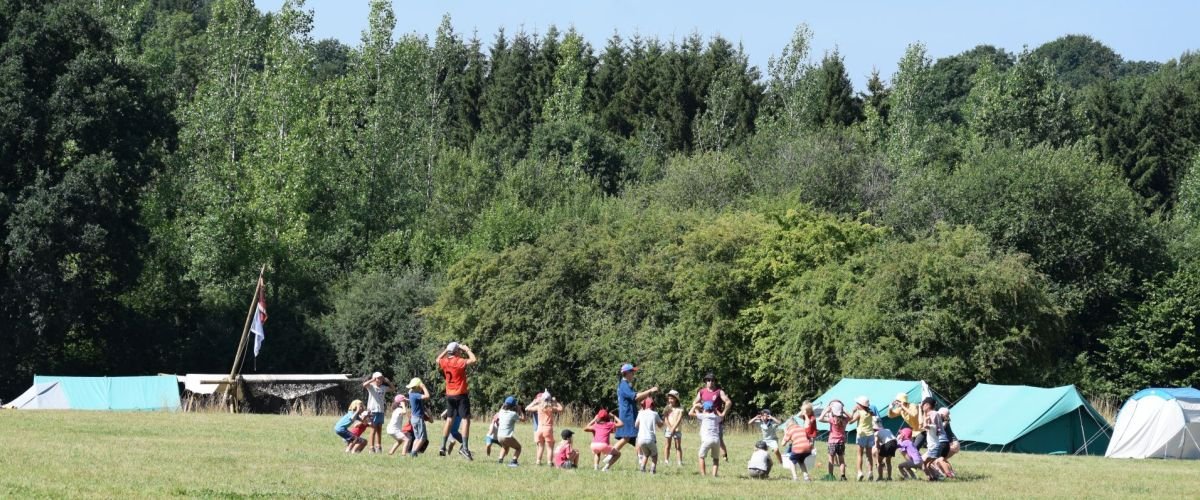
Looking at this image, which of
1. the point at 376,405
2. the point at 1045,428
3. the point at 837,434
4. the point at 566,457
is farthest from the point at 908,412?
the point at 1045,428

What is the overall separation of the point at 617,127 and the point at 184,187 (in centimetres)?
3473

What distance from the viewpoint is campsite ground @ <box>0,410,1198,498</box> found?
1692 cm

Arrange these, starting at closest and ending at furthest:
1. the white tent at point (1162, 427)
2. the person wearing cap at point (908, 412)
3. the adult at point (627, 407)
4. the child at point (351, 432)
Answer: the adult at point (627, 407), the child at point (351, 432), the person wearing cap at point (908, 412), the white tent at point (1162, 427)

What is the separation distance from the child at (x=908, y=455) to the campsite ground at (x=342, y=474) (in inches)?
30.3

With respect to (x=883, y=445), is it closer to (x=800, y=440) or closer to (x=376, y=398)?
(x=800, y=440)

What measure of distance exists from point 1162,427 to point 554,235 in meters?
25.3

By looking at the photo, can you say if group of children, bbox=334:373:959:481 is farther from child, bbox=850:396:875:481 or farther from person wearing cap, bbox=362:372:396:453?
person wearing cap, bbox=362:372:396:453

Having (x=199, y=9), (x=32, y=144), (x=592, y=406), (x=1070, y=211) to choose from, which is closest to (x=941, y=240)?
(x=1070, y=211)

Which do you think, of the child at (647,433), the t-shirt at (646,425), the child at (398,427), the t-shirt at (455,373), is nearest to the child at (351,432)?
the child at (398,427)

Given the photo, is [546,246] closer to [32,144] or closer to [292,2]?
[32,144]

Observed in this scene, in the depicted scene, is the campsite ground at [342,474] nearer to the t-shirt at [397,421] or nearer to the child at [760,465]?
the child at [760,465]

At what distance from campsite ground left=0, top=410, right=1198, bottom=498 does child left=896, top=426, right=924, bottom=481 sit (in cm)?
77

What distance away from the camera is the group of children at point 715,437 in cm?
2134

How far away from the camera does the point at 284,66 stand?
66.9 meters
